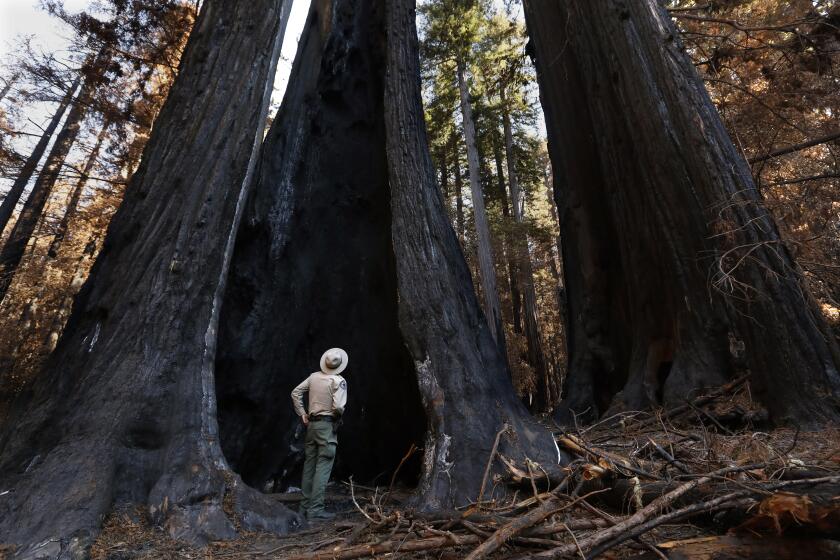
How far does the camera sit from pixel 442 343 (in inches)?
159

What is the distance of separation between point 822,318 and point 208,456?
19.1 ft

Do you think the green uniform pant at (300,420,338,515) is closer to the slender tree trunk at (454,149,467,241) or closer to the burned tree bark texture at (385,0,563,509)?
the burned tree bark texture at (385,0,563,509)

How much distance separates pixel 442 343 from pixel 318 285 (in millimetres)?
2689

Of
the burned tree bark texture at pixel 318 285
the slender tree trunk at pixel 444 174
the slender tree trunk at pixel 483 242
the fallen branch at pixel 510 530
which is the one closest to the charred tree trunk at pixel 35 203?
the burned tree bark texture at pixel 318 285

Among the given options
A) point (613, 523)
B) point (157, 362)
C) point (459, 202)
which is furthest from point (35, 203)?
point (613, 523)

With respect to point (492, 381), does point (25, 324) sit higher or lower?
higher

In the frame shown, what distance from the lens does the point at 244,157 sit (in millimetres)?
4539

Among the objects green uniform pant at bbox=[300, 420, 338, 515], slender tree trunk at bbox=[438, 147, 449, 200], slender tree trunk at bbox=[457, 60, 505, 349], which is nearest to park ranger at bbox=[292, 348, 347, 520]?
green uniform pant at bbox=[300, 420, 338, 515]

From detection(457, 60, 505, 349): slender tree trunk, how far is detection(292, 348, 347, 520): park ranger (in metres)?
8.57

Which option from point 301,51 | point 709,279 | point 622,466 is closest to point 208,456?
point 622,466

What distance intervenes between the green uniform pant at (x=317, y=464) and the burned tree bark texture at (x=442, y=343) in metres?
1.03

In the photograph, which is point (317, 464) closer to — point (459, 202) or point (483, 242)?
point (483, 242)

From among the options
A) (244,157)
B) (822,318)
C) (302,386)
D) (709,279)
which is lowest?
(302,386)

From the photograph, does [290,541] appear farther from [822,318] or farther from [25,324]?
[25,324]
